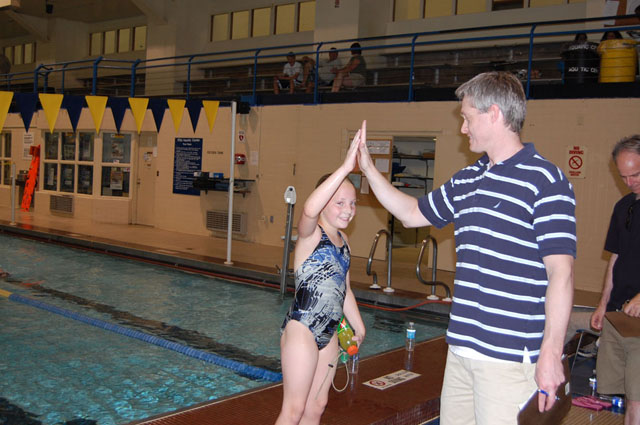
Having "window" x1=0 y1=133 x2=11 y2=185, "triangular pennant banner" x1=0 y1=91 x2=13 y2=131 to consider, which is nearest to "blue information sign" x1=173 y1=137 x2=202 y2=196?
"triangular pennant banner" x1=0 y1=91 x2=13 y2=131

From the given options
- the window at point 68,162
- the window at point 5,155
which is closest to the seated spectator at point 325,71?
the window at point 68,162

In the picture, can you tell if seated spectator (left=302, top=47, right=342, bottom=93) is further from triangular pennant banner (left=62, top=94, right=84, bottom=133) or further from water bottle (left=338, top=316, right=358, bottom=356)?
water bottle (left=338, top=316, right=358, bottom=356)

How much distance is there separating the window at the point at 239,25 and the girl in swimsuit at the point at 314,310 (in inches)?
582

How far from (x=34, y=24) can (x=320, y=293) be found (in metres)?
21.1

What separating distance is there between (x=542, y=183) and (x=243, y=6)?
1576cm

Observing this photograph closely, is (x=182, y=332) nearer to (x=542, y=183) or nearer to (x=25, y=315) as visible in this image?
(x=25, y=315)

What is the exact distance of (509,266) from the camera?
6.41 feet

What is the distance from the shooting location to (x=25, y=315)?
6383 mm

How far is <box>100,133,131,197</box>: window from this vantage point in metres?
15.1

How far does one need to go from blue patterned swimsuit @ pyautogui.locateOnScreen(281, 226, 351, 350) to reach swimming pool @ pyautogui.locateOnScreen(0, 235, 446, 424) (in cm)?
197

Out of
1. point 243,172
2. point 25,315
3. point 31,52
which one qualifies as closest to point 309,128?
point 243,172

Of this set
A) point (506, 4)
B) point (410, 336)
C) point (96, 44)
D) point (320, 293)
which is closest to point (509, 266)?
point (320, 293)

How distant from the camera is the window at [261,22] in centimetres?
1617

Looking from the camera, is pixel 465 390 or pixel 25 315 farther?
pixel 25 315
